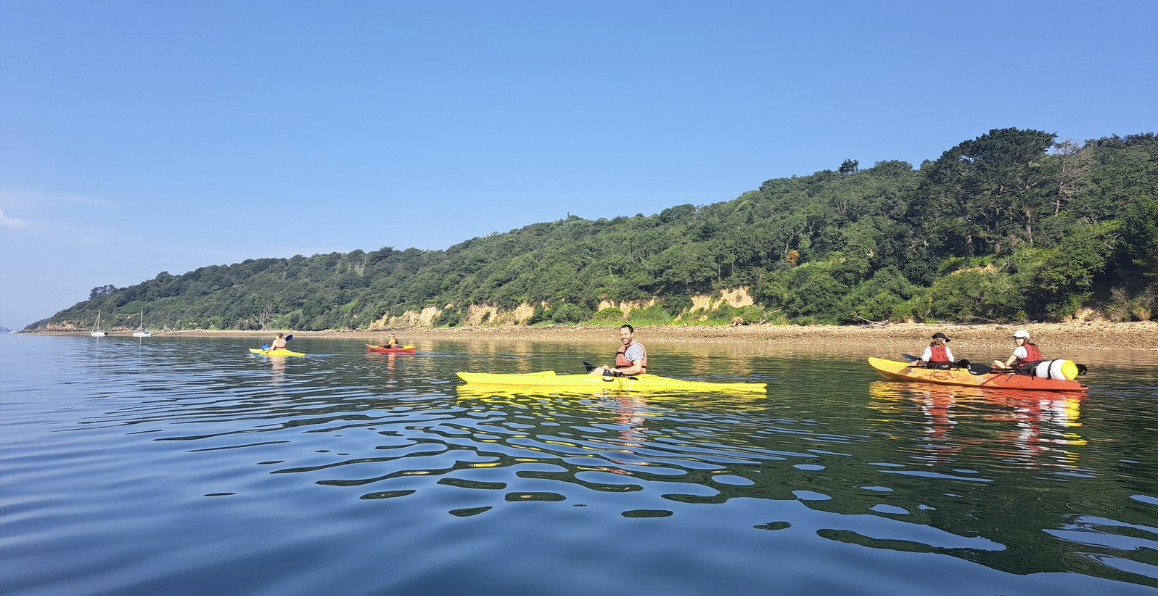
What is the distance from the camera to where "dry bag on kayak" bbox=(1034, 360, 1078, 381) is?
15.7 meters

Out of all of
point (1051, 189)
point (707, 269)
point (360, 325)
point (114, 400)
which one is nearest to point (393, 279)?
point (360, 325)

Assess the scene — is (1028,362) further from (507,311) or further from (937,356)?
(507,311)

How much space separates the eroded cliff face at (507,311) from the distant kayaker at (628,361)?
61.8 m

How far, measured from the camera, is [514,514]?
235 inches

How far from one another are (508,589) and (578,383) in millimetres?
12301

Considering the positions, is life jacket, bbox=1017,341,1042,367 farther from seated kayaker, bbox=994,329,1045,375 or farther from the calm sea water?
the calm sea water

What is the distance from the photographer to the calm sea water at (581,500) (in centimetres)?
451

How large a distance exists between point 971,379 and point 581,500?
1560cm

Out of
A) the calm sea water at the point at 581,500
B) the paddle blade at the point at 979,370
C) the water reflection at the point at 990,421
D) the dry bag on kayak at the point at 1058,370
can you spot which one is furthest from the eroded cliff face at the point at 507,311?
the calm sea water at the point at 581,500

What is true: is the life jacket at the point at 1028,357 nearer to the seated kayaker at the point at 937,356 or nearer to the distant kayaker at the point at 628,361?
the seated kayaker at the point at 937,356

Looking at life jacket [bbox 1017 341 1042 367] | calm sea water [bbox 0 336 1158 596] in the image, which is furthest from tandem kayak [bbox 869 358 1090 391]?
calm sea water [bbox 0 336 1158 596]

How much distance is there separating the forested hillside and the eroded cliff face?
3.36 feet

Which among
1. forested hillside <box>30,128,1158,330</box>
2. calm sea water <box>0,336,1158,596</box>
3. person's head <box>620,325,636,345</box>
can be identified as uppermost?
forested hillside <box>30,128,1158,330</box>

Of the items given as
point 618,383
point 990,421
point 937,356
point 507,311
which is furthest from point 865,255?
point 990,421
